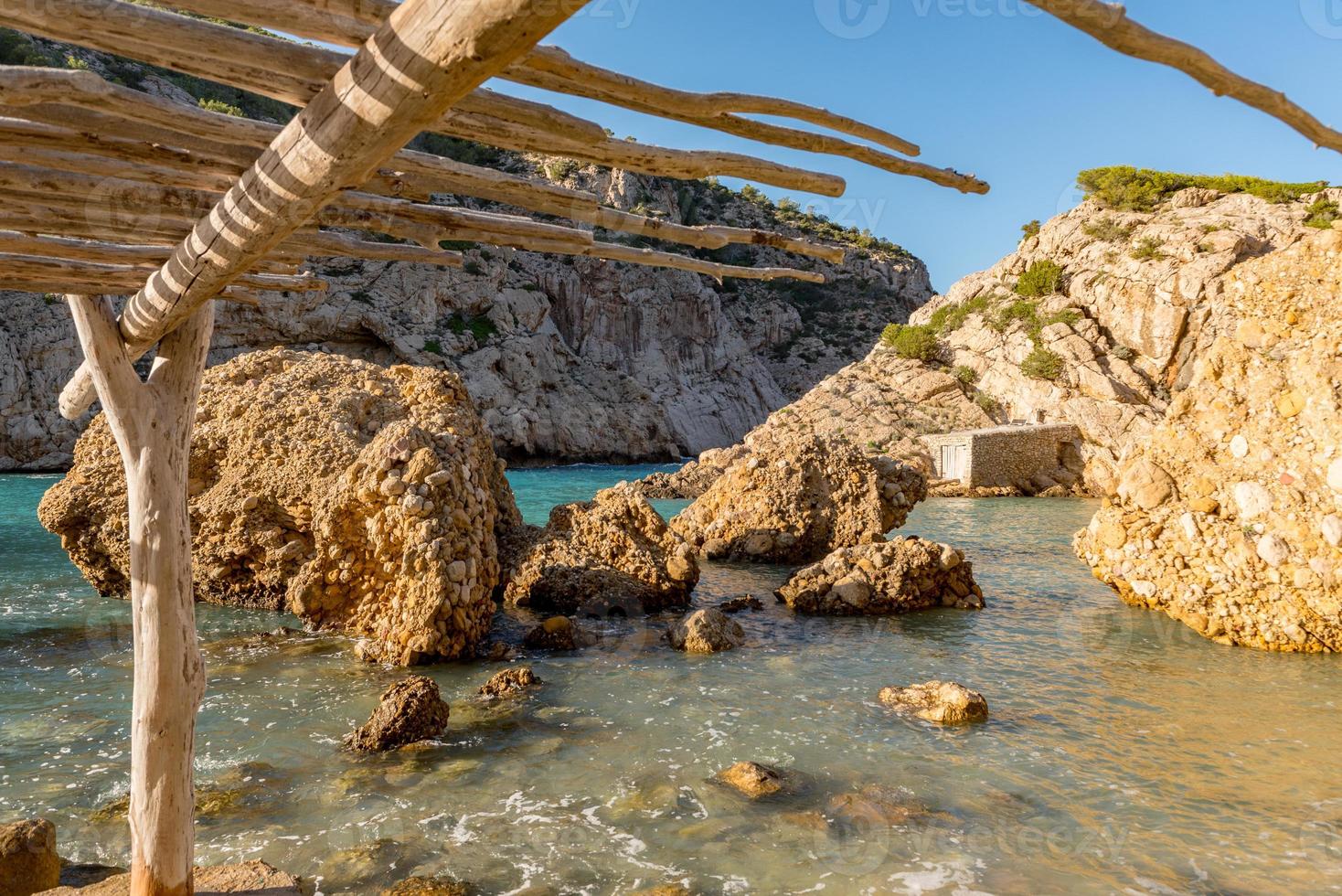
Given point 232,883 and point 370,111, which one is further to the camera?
point 232,883

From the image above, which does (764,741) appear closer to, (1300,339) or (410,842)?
(410,842)

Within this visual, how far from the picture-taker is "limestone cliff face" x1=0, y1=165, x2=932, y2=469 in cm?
3709

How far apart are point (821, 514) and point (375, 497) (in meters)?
7.42

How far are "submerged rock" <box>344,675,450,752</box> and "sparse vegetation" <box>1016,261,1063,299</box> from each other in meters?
35.2

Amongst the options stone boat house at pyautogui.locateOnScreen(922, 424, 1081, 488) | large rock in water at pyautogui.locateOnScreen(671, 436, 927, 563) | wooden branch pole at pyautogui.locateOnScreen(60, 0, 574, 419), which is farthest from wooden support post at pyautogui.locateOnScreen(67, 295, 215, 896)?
stone boat house at pyautogui.locateOnScreen(922, 424, 1081, 488)

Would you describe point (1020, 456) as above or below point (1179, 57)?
below

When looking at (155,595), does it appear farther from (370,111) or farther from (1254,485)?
(1254,485)

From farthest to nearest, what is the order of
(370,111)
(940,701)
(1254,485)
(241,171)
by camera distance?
(1254,485) < (940,701) < (241,171) < (370,111)

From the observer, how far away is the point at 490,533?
8242mm

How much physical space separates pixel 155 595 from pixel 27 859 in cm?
134

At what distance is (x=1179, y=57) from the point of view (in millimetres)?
1718

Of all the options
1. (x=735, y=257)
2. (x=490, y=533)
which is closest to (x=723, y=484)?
(x=490, y=533)

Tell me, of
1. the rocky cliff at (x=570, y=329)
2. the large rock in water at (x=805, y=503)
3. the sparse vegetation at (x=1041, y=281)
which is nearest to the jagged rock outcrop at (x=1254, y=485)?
the large rock in water at (x=805, y=503)

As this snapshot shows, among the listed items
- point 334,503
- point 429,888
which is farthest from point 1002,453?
point 429,888
